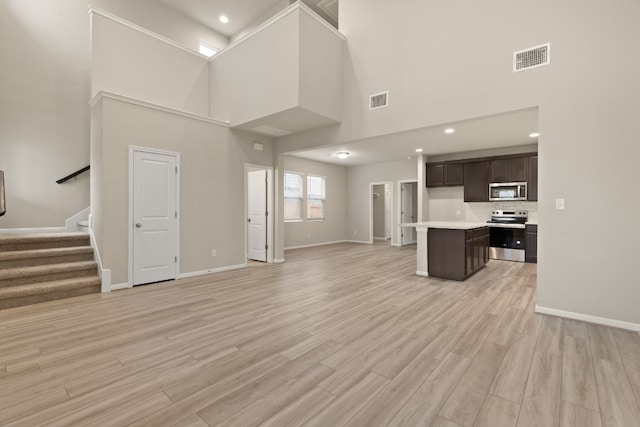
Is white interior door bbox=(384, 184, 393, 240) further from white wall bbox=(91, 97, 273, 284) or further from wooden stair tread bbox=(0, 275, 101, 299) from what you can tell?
wooden stair tread bbox=(0, 275, 101, 299)

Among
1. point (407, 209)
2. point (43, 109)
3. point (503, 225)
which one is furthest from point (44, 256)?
point (407, 209)

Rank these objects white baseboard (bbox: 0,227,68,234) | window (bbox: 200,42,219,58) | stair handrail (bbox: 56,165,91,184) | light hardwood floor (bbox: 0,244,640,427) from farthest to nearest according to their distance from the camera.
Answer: window (bbox: 200,42,219,58) < stair handrail (bbox: 56,165,91,184) < white baseboard (bbox: 0,227,68,234) < light hardwood floor (bbox: 0,244,640,427)

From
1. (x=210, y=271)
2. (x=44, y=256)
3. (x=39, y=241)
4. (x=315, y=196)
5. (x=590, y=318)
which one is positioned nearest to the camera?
(x=590, y=318)

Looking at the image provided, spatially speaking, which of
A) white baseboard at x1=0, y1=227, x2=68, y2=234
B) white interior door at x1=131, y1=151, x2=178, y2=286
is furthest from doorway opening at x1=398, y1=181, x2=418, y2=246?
white baseboard at x1=0, y1=227, x2=68, y2=234

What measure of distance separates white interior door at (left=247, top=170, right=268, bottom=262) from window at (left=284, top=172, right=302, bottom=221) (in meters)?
1.86

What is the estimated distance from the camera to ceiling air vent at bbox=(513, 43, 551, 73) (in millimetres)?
3449

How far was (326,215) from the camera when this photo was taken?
1005cm

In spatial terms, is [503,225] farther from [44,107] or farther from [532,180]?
[44,107]

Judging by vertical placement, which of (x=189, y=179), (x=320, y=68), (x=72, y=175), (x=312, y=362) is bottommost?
(x=312, y=362)

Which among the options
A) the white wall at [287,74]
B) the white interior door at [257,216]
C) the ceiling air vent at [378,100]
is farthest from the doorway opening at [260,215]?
the ceiling air vent at [378,100]

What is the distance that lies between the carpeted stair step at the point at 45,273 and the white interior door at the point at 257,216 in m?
3.14

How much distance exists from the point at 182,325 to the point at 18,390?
1.26m

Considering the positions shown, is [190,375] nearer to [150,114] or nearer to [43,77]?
[150,114]

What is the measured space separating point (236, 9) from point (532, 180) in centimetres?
818
